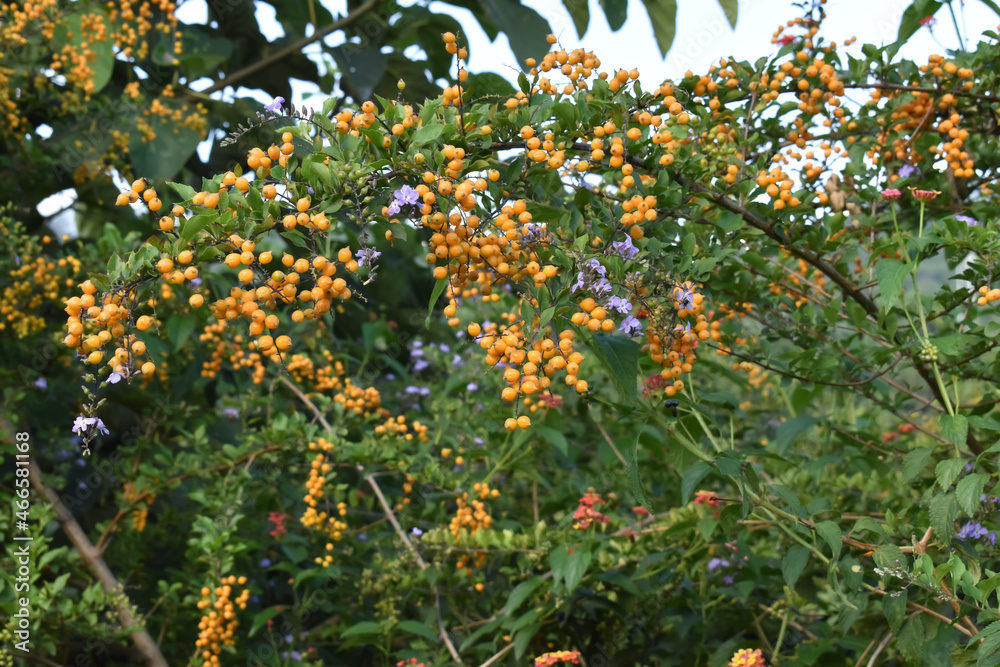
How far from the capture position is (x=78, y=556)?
7.82ft

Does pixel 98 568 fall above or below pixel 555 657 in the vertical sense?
above

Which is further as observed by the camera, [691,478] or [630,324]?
[691,478]

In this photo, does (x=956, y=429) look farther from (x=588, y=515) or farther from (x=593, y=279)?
(x=588, y=515)

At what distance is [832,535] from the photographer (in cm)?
138

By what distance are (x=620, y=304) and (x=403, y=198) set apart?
420mm

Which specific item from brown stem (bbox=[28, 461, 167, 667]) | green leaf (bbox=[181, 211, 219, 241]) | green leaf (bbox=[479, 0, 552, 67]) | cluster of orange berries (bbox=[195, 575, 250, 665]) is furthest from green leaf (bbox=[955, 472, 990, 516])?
green leaf (bbox=[479, 0, 552, 67])

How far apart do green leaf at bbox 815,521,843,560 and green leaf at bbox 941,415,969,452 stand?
261 millimetres

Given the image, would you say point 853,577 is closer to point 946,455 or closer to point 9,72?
point 946,455

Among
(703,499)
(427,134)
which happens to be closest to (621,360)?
(427,134)

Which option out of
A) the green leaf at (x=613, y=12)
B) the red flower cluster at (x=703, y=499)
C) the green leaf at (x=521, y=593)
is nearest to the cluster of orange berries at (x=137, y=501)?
the green leaf at (x=521, y=593)

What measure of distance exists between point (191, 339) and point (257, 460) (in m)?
0.61

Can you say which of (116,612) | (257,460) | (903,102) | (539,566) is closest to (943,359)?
(903,102)

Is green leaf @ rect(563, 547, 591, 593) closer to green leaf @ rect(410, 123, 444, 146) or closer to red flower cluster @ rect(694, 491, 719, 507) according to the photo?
red flower cluster @ rect(694, 491, 719, 507)

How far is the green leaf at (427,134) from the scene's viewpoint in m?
1.12
